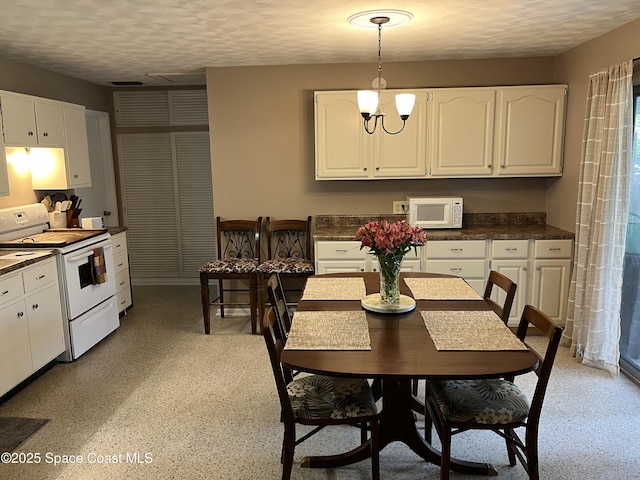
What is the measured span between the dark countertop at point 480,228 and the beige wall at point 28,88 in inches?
98.2

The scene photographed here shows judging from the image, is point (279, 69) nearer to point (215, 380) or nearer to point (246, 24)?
point (246, 24)

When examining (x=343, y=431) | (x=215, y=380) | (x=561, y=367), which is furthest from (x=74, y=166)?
(x=561, y=367)

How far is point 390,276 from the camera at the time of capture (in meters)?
2.41

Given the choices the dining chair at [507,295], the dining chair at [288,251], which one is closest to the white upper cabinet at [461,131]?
the dining chair at [288,251]

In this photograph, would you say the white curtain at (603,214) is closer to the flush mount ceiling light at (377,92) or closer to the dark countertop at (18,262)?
the flush mount ceiling light at (377,92)

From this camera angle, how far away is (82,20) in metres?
2.91

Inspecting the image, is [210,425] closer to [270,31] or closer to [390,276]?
[390,276]

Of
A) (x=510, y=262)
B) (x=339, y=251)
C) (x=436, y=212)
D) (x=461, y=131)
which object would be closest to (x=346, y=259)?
Result: (x=339, y=251)

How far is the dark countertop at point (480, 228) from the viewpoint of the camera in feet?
13.2

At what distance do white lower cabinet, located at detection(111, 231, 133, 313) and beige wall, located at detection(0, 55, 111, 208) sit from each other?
2.55 feet

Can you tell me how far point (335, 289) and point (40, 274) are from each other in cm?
207

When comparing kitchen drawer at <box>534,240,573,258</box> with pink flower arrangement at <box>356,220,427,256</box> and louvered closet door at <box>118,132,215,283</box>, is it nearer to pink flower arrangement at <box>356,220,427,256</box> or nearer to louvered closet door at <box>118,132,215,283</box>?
pink flower arrangement at <box>356,220,427,256</box>

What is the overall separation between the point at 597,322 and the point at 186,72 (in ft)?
13.4

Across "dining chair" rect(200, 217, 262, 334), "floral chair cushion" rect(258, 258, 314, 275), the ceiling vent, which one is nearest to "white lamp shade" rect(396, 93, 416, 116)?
"floral chair cushion" rect(258, 258, 314, 275)
